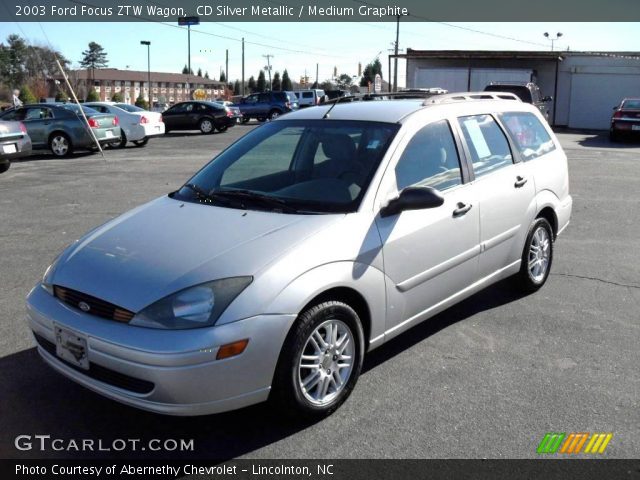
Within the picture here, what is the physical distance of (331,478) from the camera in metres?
3.14

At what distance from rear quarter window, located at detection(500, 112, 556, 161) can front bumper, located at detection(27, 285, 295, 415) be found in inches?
124

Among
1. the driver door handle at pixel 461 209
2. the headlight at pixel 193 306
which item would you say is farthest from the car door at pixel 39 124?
the headlight at pixel 193 306

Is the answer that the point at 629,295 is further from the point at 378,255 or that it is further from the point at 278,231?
the point at 278,231

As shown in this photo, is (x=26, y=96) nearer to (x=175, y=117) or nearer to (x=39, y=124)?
(x=175, y=117)

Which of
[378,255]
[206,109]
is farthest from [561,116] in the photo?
[378,255]

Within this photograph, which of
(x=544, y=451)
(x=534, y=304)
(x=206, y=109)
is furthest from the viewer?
(x=206, y=109)

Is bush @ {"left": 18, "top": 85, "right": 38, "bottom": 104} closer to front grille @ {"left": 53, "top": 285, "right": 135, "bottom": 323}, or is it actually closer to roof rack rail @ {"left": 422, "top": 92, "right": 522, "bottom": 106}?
roof rack rail @ {"left": 422, "top": 92, "right": 522, "bottom": 106}

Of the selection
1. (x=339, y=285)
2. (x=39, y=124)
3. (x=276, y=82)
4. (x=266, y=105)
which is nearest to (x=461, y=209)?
(x=339, y=285)

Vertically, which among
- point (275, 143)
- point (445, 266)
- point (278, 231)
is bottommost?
point (445, 266)

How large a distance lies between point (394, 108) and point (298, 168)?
796 mm

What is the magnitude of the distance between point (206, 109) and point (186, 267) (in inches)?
1064

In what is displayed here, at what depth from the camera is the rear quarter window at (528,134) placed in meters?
5.58

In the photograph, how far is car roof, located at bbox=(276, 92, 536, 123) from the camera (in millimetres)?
4527

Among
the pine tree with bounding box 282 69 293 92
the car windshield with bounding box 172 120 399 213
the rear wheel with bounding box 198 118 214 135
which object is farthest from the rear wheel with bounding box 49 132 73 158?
the pine tree with bounding box 282 69 293 92
